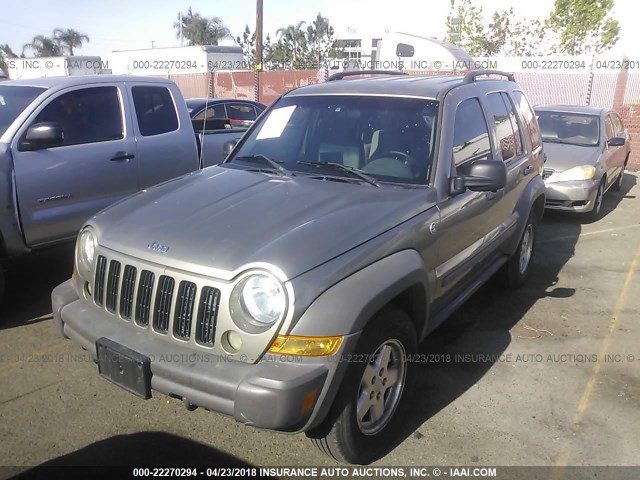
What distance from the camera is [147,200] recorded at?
10.4 ft

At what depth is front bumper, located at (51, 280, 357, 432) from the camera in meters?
2.21

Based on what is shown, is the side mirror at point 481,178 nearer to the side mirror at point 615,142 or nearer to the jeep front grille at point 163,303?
the jeep front grille at point 163,303

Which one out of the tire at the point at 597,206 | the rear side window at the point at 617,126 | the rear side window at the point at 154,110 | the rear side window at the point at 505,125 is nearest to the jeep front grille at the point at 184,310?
the rear side window at the point at 505,125

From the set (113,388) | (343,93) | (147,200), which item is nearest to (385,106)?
(343,93)

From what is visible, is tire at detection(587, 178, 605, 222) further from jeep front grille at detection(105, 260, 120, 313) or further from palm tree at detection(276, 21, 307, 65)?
palm tree at detection(276, 21, 307, 65)

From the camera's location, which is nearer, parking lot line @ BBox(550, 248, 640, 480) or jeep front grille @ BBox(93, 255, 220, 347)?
jeep front grille @ BBox(93, 255, 220, 347)

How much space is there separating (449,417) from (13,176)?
3.74 metres

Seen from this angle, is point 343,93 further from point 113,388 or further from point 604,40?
point 604,40

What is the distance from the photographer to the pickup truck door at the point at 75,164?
14.7 feet

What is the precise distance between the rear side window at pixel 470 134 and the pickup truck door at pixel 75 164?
3229 mm

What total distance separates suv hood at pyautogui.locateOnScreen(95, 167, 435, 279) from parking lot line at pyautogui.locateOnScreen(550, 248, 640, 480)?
60.3 inches

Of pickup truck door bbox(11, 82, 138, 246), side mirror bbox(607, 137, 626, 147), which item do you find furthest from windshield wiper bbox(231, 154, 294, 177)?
side mirror bbox(607, 137, 626, 147)

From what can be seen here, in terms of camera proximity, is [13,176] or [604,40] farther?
[604,40]

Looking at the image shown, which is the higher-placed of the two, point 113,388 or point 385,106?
point 385,106
